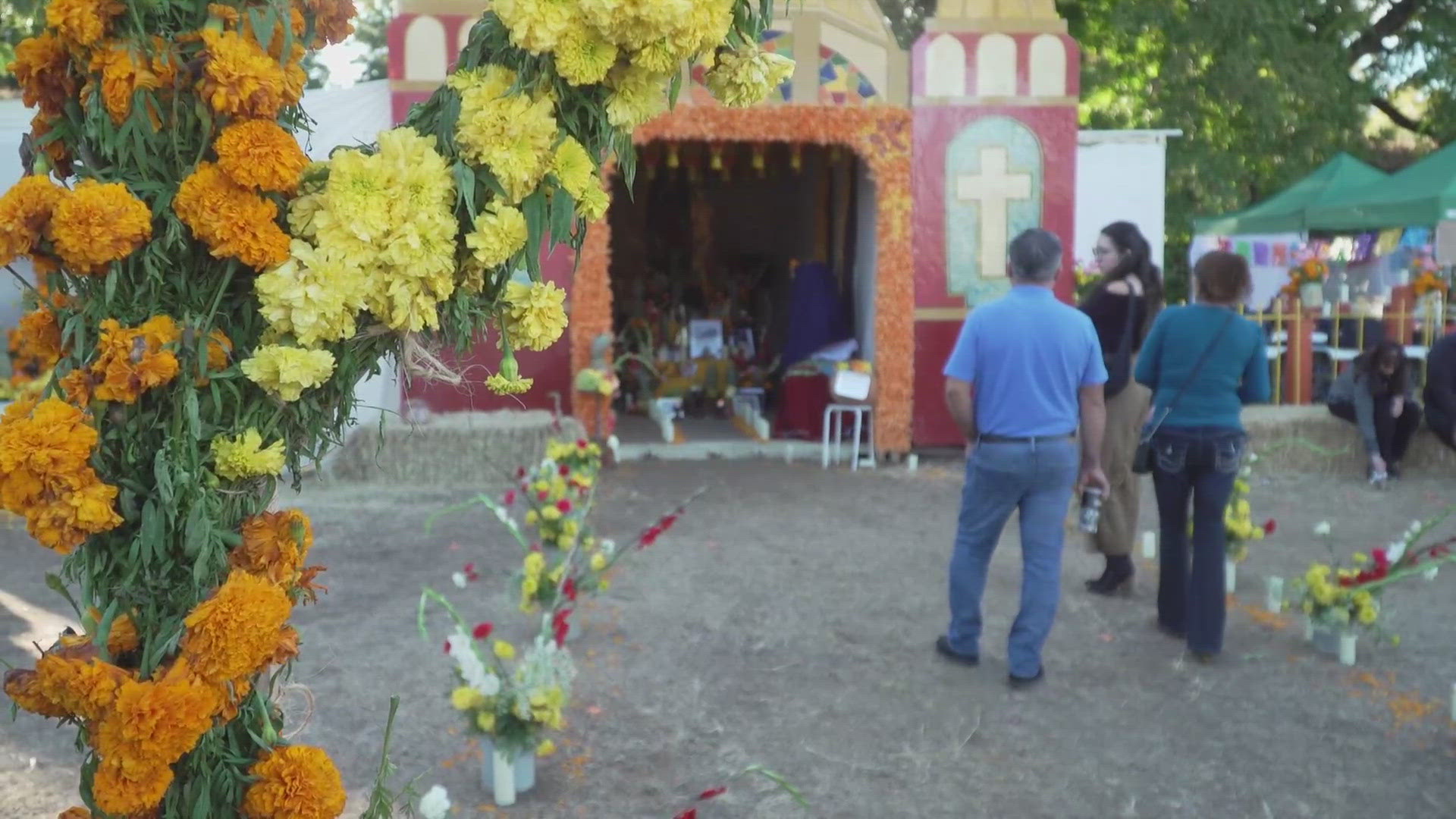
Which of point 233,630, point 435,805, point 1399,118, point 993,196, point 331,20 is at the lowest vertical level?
point 435,805

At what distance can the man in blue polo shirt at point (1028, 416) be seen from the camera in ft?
14.0

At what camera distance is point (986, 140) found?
9.16 metres

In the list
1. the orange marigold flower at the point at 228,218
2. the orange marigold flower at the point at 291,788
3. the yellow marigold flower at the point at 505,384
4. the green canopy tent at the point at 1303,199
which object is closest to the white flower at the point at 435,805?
the orange marigold flower at the point at 291,788

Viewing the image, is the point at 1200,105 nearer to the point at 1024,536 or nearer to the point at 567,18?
the point at 1024,536

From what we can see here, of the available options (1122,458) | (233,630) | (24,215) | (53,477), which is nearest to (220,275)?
(24,215)

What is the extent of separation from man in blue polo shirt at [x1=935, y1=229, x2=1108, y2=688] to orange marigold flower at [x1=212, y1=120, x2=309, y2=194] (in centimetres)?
280

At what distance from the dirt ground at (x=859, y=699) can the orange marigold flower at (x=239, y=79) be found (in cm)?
201

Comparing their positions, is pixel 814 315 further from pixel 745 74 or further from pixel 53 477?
pixel 53 477

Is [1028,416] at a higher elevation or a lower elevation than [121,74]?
lower

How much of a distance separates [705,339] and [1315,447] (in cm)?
539

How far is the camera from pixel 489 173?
193 cm

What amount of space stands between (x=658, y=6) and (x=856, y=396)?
7.45 m

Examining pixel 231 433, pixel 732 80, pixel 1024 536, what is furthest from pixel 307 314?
pixel 1024 536

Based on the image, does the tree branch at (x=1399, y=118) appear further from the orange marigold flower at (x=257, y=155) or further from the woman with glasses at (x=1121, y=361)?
the orange marigold flower at (x=257, y=155)
